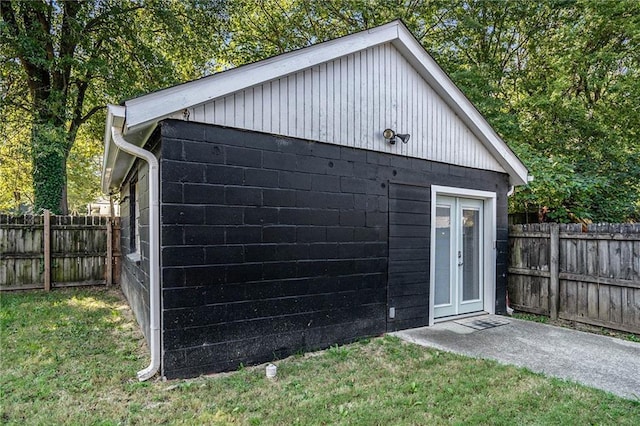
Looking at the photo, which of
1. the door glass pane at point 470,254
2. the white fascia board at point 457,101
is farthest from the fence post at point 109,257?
the door glass pane at point 470,254

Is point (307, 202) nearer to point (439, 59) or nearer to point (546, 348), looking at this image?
point (546, 348)

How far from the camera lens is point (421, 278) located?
5594 millimetres

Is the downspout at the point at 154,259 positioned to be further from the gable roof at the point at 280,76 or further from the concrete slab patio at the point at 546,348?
the concrete slab patio at the point at 546,348

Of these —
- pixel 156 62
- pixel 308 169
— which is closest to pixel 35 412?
pixel 308 169

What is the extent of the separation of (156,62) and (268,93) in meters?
8.37

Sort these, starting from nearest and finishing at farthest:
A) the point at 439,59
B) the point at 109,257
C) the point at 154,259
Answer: the point at 154,259 < the point at 109,257 < the point at 439,59

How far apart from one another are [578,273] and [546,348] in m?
1.90

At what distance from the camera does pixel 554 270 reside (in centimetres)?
615

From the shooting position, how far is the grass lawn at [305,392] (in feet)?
9.37

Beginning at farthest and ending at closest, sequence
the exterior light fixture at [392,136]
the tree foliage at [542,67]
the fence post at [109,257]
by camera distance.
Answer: the tree foliage at [542,67] → the fence post at [109,257] → the exterior light fixture at [392,136]

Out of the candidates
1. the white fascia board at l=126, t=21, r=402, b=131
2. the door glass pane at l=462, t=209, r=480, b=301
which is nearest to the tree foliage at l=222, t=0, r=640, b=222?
the door glass pane at l=462, t=209, r=480, b=301

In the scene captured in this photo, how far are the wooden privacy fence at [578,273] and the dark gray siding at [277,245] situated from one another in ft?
7.69

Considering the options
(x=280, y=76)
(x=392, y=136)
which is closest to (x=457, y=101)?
(x=392, y=136)

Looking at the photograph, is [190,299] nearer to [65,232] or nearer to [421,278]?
[421,278]
